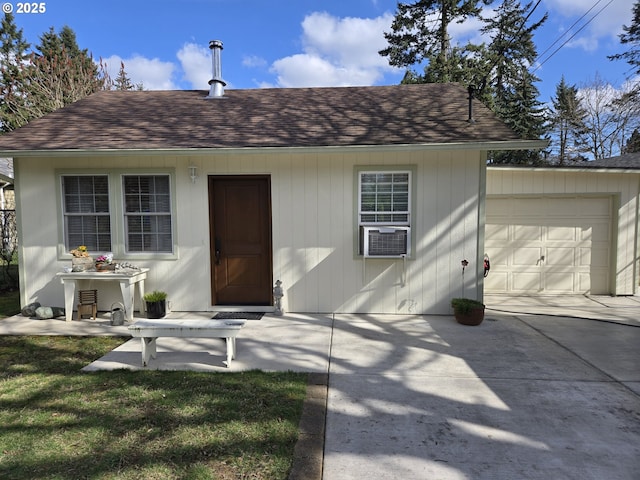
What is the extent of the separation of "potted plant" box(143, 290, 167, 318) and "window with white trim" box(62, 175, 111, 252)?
119cm

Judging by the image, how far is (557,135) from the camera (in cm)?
2336

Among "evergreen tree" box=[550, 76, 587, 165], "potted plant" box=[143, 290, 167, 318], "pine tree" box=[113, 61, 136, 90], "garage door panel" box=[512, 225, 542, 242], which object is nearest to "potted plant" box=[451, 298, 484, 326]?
"garage door panel" box=[512, 225, 542, 242]

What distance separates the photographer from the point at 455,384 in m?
3.32

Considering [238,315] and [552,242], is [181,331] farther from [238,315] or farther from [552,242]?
[552,242]

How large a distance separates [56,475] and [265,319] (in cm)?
349

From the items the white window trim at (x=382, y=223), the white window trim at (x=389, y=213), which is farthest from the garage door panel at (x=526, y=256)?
the white window trim at (x=389, y=213)

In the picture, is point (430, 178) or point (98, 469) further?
point (430, 178)

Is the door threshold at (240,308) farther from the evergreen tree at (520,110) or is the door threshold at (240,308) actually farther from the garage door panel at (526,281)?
the evergreen tree at (520,110)

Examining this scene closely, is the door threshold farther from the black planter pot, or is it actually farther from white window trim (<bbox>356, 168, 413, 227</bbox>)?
white window trim (<bbox>356, 168, 413, 227</bbox>)

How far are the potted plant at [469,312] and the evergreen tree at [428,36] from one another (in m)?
14.2

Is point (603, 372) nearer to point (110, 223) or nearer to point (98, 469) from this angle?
point (98, 469)

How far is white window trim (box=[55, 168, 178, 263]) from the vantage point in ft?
18.9

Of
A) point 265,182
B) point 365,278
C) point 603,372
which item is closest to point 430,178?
point 365,278

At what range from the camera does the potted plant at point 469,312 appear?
5.14 m
